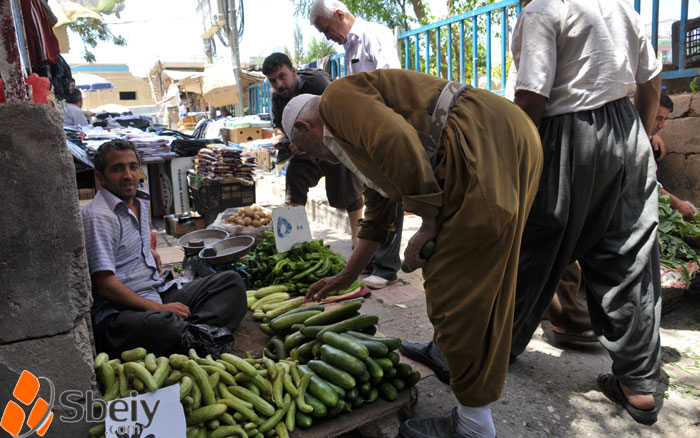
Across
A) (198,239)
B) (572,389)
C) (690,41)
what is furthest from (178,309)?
(690,41)

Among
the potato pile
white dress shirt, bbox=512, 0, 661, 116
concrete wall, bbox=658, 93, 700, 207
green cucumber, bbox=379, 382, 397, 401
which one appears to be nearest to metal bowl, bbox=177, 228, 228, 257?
the potato pile

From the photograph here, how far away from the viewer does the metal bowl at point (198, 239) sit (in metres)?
4.69

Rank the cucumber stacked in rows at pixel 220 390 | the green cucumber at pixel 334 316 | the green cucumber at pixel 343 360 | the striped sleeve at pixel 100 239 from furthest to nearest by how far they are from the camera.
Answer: the green cucumber at pixel 334 316 → the striped sleeve at pixel 100 239 → the green cucumber at pixel 343 360 → the cucumber stacked in rows at pixel 220 390

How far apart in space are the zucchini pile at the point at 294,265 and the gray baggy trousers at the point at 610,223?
2.15 meters

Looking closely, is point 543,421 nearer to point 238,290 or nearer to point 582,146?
point 582,146

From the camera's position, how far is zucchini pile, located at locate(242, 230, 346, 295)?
434 cm

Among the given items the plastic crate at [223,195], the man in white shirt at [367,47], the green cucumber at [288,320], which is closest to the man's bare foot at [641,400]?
the green cucumber at [288,320]

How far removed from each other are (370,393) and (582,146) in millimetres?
1700

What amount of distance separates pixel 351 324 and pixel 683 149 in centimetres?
369

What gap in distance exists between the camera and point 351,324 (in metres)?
2.83

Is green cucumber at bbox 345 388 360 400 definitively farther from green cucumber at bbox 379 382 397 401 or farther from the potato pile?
the potato pile

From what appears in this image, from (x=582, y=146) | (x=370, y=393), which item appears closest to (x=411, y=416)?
(x=370, y=393)

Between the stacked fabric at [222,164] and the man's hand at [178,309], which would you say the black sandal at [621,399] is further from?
the stacked fabric at [222,164]

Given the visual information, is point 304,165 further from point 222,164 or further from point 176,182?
point 176,182
